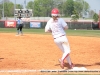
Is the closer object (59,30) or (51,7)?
(59,30)

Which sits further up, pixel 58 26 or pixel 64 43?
pixel 58 26

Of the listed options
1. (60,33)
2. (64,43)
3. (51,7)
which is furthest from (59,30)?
(51,7)

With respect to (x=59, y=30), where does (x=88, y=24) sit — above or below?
below

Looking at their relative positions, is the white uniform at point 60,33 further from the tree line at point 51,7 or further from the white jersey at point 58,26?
the tree line at point 51,7

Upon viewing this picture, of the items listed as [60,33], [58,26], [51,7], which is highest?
[58,26]

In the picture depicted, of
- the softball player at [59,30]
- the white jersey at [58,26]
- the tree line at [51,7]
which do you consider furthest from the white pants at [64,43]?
the tree line at [51,7]

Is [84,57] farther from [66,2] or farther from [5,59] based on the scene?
[66,2]

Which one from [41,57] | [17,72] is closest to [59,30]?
→ [17,72]

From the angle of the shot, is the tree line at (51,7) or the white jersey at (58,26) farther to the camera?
the tree line at (51,7)

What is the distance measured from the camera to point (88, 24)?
58750 mm

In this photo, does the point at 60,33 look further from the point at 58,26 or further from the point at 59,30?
the point at 58,26

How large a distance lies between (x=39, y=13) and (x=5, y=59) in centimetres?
10777

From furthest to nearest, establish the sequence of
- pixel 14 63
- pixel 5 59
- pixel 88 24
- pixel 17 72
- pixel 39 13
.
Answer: pixel 39 13 < pixel 88 24 < pixel 5 59 < pixel 14 63 < pixel 17 72

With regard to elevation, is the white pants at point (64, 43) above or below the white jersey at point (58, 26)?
below
